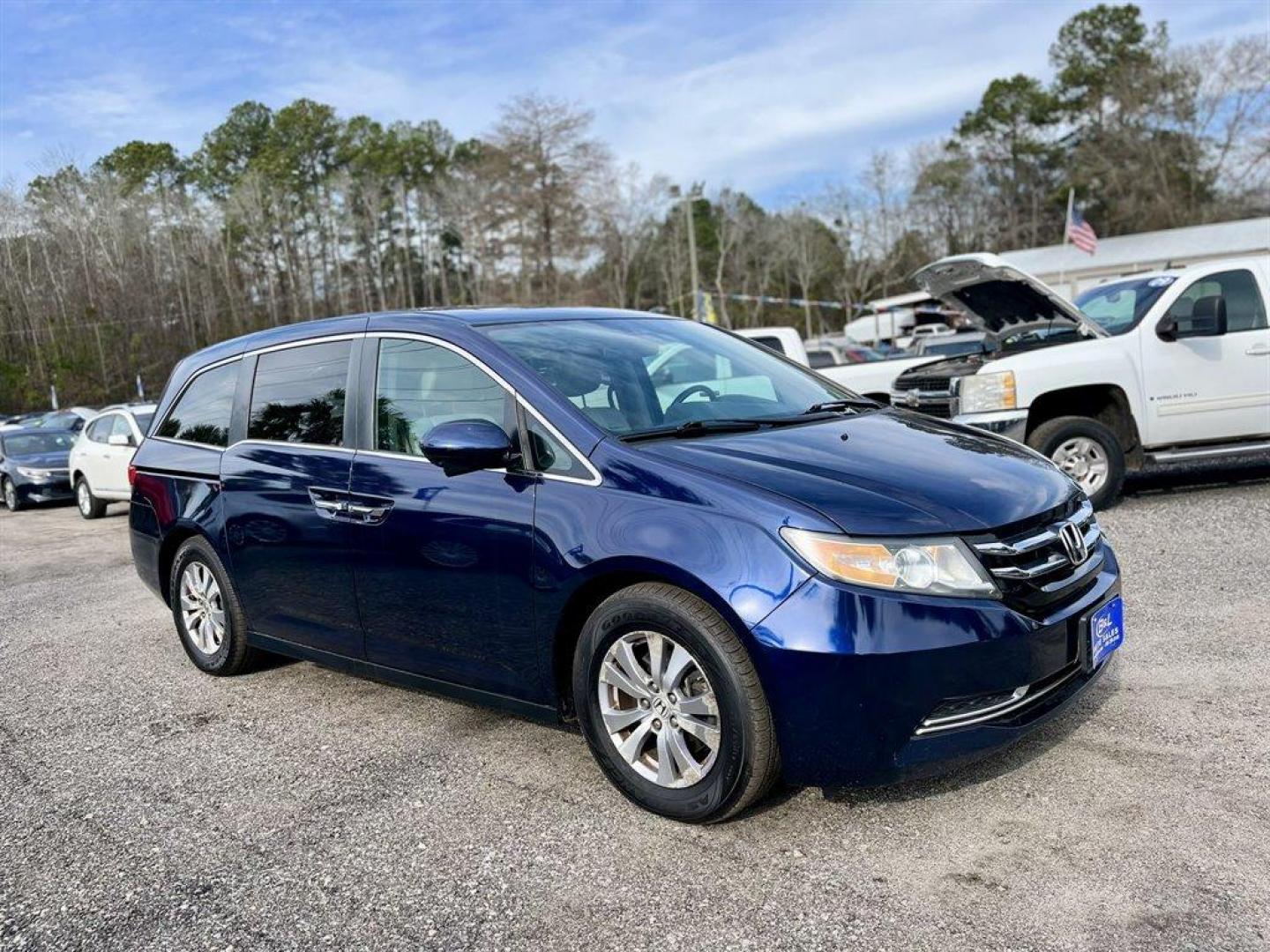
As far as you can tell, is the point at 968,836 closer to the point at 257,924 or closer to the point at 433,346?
the point at 257,924

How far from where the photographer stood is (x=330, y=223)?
70.7m

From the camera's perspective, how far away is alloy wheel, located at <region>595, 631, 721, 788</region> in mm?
3195

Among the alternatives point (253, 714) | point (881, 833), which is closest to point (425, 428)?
point (253, 714)

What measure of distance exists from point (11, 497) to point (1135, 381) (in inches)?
670

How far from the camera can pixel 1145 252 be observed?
4872 centimetres

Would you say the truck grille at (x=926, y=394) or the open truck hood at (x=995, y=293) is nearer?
the open truck hood at (x=995, y=293)

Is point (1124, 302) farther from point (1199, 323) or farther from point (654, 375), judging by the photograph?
point (654, 375)

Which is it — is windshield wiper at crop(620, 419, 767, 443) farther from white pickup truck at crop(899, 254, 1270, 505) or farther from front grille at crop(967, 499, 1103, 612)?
white pickup truck at crop(899, 254, 1270, 505)

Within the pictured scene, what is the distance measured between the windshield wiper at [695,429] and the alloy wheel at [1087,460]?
5.20 meters

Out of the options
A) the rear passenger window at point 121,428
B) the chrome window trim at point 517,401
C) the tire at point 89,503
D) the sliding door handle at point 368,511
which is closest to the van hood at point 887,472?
the chrome window trim at point 517,401

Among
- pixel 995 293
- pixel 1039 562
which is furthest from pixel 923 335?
pixel 1039 562

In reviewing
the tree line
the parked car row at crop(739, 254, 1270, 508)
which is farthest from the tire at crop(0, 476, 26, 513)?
the tree line

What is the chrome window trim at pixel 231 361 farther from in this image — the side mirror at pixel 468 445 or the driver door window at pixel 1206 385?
the driver door window at pixel 1206 385

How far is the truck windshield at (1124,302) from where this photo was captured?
8.47m
